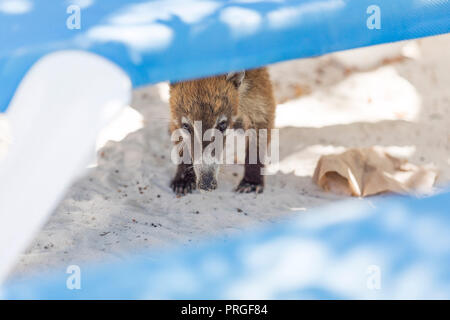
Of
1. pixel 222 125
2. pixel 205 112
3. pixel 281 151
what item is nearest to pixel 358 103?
pixel 281 151

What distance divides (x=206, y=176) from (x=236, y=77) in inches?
24.9

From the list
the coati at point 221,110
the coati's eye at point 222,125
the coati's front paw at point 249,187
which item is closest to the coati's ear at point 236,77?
the coati at point 221,110

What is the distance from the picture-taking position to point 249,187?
168 inches

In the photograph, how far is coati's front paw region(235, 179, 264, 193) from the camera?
426 cm

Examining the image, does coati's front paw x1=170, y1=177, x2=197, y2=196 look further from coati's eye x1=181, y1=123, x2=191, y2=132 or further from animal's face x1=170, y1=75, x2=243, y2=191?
coati's eye x1=181, y1=123, x2=191, y2=132

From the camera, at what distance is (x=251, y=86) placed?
4160 mm

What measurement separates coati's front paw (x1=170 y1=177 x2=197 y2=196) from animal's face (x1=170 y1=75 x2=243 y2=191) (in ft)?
1.40

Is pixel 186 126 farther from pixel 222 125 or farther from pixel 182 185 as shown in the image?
pixel 182 185

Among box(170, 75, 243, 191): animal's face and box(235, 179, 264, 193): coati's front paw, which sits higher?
box(170, 75, 243, 191): animal's face

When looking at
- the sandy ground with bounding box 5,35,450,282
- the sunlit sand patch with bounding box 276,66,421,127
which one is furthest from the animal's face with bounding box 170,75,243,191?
the sunlit sand patch with bounding box 276,66,421,127

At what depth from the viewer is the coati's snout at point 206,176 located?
151 inches
